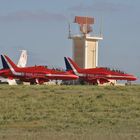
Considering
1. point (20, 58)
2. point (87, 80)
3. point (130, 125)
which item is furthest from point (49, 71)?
point (130, 125)

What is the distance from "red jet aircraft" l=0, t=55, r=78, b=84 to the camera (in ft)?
275

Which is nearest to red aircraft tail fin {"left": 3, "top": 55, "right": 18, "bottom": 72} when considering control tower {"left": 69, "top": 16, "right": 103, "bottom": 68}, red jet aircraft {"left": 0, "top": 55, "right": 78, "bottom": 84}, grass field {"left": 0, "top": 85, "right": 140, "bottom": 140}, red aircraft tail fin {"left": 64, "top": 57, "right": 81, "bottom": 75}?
red jet aircraft {"left": 0, "top": 55, "right": 78, "bottom": 84}

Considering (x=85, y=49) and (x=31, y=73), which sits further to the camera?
(x=85, y=49)

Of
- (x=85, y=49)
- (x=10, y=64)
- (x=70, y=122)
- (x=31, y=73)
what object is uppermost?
(x=85, y=49)

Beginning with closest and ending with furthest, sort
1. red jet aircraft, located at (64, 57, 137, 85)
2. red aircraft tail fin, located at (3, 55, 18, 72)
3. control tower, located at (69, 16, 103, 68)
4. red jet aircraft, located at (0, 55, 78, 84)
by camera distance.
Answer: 1. red jet aircraft, located at (0, 55, 78, 84)
2. red aircraft tail fin, located at (3, 55, 18, 72)
3. red jet aircraft, located at (64, 57, 137, 85)
4. control tower, located at (69, 16, 103, 68)

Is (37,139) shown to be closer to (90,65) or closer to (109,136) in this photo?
(109,136)

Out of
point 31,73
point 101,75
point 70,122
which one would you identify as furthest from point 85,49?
point 70,122

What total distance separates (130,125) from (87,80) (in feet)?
233

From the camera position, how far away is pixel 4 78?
287 ft

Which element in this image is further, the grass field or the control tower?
the control tower

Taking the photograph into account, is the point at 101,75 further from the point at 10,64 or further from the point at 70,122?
the point at 70,122

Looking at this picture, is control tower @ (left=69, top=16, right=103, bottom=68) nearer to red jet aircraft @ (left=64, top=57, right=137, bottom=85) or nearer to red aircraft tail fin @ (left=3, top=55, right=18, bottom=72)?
red jet aircraft @ (left=64, top=57, right=137, bottom=85)

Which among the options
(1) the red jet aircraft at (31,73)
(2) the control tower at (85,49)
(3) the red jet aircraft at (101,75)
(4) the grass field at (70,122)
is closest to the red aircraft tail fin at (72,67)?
(3) the red jet aircraft at (101,75)

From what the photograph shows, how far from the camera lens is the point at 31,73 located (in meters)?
83.8
